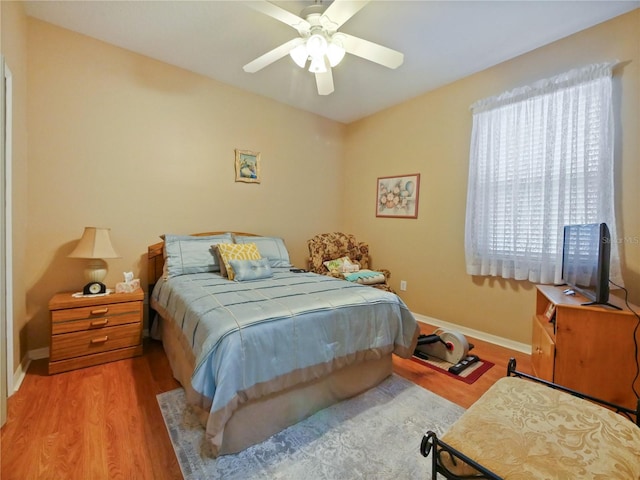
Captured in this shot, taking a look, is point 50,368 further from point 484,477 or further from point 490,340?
point 490,340

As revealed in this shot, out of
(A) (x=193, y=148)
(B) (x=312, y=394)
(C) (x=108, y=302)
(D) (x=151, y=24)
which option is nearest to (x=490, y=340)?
(B) (x=312, y=394)

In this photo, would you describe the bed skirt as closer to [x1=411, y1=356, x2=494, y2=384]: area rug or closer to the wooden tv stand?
[x1=411, y1=356, x2=494, y2=384]: area rug

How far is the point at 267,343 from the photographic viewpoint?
146cm

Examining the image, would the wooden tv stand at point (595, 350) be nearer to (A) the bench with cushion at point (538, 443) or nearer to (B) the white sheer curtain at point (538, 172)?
(B) the white sheer curtain at point (538, 172)

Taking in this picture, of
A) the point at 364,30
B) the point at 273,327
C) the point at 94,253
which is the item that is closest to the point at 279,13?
the point at 364,30

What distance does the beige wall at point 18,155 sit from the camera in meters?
1.88

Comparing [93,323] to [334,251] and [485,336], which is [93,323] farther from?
[485,336]

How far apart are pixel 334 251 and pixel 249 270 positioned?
4.93 ft

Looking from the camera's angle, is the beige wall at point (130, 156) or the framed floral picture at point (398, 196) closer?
the beige wall at point (130, 156)

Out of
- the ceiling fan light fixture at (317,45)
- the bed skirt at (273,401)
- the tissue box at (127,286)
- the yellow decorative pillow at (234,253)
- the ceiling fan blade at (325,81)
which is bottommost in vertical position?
the bed skirt at (273,401)

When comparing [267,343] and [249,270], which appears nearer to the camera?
[267,343]

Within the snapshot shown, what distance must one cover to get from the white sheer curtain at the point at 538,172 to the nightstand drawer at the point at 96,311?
3.26 meters

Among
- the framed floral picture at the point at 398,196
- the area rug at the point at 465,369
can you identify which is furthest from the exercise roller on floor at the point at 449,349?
the framed floral picture at the point at 398,196

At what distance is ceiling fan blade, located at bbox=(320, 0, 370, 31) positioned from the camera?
61.1 inches
